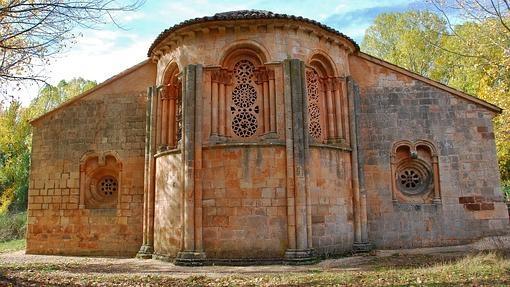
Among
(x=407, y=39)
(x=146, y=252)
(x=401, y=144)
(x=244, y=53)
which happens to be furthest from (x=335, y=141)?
(x=407, y=39)

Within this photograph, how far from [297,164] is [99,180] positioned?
25.2 ft

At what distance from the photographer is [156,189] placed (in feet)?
42.5

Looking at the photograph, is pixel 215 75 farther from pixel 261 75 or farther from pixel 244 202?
pixel 244 202

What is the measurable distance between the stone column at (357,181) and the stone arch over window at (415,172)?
1284 millimetres

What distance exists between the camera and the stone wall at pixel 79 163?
1427 centimetres

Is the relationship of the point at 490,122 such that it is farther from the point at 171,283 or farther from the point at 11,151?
the point at 11,151

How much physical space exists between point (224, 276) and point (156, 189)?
15.2ft

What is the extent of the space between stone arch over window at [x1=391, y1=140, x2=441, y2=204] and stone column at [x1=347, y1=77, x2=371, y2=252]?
1.28 meters

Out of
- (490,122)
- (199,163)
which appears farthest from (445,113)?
(199,163)

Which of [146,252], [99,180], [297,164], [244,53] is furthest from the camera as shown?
[99,180]

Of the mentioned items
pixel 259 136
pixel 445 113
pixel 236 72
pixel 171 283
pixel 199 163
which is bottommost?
pixel 171 283

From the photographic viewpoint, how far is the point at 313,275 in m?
8.86

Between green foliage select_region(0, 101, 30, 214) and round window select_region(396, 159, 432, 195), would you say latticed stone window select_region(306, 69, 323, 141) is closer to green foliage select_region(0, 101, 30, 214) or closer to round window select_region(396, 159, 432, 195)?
round window select_region(396, 159, 432, 195)

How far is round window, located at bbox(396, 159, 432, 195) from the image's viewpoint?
13867mm
